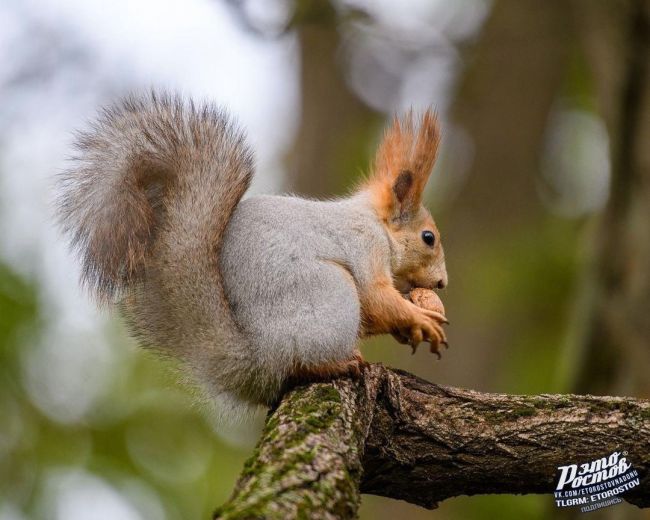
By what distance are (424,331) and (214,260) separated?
63 cm

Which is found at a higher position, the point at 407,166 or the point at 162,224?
the point at 407,166

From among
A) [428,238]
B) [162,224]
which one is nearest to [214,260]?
[162,224]

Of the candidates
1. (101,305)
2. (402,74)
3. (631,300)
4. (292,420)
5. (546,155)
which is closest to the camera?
(292,420)

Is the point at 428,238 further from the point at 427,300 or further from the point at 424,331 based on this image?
the point at 424,331

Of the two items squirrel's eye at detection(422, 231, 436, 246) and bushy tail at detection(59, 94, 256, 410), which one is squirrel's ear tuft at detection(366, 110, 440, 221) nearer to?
squirrel's eye at detection(422, 231, 436, 246)

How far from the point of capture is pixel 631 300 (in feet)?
→ 13.5

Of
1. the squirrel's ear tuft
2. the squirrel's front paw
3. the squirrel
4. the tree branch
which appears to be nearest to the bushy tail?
the squirrel

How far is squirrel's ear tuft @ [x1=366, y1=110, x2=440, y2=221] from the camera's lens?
3.19 m

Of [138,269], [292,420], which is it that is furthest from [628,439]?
[138,269]

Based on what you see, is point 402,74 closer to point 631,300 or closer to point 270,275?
point 631,300

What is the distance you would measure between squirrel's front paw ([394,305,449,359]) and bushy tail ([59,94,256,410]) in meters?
0.50

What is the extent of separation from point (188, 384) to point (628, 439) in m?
1.19

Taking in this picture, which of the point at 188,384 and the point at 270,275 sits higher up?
the point at 270,275

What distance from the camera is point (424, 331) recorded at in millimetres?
2752
